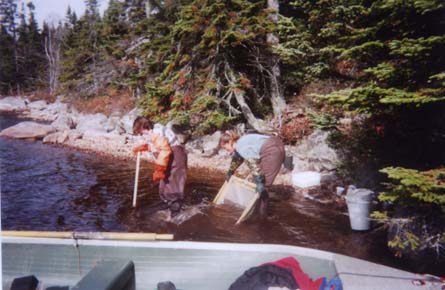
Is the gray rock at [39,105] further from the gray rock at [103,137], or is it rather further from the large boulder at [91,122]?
the gray rock at [103,137]

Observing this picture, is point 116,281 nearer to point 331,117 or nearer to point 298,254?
point 298,254

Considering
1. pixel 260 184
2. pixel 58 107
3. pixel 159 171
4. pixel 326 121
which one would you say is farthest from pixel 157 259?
pixel 58 107

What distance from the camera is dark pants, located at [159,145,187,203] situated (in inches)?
152

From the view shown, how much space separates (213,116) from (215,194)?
44.4 inches

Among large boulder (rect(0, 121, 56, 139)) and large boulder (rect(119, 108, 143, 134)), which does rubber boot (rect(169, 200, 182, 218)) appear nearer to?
large boulder (rect(119, 108, 143, 134))

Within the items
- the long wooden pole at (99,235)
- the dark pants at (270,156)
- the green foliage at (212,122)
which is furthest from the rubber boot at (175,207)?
the long wooden pole at (99,235)

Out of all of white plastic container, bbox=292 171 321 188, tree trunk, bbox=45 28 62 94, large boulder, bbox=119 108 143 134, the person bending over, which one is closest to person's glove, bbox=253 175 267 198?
the person bending over

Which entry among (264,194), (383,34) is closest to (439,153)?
(383,34)

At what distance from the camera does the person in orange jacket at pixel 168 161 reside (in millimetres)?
3707

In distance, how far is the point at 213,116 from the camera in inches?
198

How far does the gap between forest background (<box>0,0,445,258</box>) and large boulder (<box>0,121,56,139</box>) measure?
220cm

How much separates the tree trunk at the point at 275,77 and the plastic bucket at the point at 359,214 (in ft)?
6.37

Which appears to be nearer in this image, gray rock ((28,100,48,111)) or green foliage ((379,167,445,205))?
green foliage ((379,167,445,205))

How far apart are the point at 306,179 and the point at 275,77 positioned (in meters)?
1.49
